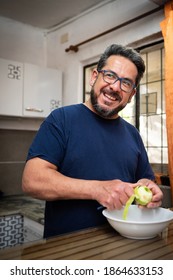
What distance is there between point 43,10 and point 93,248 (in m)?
2.43

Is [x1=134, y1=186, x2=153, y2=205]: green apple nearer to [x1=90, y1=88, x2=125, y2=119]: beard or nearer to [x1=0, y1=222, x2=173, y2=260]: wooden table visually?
[x1=0, y1=222, x2=173, y2=260]: wooden table

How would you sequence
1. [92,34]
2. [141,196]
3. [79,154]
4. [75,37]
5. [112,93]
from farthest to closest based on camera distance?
[75,37] < [92,34] < [112,93] < [79,154] < [141,196]

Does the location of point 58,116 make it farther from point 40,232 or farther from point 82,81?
point 82,81

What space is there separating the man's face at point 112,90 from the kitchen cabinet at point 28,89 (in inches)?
56.4

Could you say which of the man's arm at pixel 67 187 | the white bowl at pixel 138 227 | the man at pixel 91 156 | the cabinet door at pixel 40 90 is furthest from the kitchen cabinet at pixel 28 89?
the white bowl at pixel 138 227

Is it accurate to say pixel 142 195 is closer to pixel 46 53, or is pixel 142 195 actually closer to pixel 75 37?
pixel 75 37

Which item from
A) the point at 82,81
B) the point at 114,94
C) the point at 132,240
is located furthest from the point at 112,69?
the point at 82,81

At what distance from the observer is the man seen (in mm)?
914

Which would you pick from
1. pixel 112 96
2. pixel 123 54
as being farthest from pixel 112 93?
pixel 123 54

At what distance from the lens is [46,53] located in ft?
10.2

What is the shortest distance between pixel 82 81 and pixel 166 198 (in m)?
1.48

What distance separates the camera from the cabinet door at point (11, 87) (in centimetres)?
242
